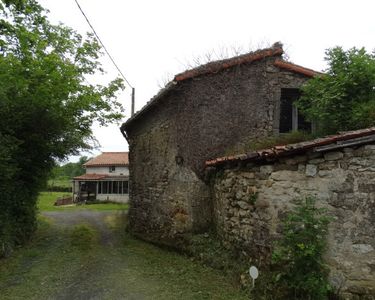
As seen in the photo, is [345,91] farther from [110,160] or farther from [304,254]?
[110,160]

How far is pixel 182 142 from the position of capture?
9680mm

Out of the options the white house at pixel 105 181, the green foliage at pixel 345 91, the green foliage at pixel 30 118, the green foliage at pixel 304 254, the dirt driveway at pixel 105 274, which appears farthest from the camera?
the white house at pixel 105 181

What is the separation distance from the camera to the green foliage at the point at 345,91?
271 inches

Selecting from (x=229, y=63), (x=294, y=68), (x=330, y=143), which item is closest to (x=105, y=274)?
(x=330, y=143)

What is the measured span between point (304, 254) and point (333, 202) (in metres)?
0.98

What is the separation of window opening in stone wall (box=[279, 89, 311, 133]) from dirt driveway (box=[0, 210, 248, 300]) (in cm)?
447

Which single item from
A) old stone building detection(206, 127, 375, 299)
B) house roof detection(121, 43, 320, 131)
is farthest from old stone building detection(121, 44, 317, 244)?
old stone building detection(206, 127, 375, 299)

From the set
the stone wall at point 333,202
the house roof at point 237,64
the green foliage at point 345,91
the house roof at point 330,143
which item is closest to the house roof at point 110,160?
the house roof at point 237,64

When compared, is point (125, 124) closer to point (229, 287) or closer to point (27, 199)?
point (27, 199)

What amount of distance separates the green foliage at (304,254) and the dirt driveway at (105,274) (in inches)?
33.4

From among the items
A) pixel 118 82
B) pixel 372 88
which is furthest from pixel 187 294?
pixel 118 82

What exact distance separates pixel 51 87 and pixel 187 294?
24.2 feet

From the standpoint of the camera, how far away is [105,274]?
7.34m

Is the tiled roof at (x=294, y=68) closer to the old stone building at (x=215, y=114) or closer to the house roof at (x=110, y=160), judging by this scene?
the old stone building at (x=215, y=114)
